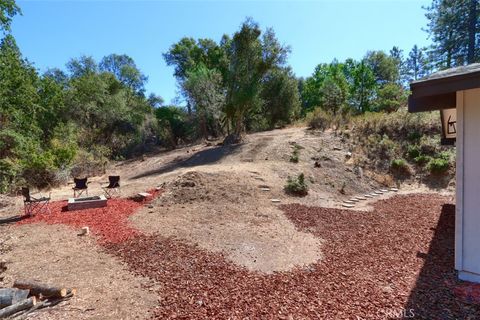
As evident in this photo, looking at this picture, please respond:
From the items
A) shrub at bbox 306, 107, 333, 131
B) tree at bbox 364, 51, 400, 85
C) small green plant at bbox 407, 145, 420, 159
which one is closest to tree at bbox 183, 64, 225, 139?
shrub at bbox 306, 107, 333, 131

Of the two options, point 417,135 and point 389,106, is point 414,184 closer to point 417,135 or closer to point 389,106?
point 417,135

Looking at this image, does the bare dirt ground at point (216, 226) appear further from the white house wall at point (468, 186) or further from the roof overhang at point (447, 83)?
the roof overhang at point (447, 83)

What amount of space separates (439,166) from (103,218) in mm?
10838

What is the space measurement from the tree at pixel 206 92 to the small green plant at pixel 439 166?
1017 centimetres

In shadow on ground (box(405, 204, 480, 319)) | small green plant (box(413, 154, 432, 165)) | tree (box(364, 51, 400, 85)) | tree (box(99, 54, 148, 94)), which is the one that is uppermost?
tree (box(99, 54, 148, 94))

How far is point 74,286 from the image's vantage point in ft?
11.3

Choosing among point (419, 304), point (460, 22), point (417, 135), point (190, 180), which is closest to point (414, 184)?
point (417, 135)

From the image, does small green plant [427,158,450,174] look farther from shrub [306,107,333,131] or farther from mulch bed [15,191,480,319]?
shrub [306,107,333,131]

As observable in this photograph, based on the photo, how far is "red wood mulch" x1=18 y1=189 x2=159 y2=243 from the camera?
542 centimetres

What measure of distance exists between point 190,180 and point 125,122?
15.5 m

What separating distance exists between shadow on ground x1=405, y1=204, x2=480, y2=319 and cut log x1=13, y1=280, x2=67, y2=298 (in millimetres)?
3628

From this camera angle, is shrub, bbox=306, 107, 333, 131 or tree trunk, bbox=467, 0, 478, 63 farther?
tree trunk, bbox=467, 0, 478, 63

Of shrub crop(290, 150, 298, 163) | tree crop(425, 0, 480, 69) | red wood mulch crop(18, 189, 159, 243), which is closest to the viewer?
red wood mulch crop(18, 189, 159, 243)

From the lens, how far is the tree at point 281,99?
19.0 m
